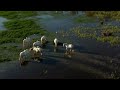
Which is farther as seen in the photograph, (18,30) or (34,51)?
(18,30)

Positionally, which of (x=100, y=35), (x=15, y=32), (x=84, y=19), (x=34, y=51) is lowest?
(x=34, y=51)

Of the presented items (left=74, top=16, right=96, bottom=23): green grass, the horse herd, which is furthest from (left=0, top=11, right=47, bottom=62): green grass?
(left=74, top=16, right=96, bottom=23): green grass

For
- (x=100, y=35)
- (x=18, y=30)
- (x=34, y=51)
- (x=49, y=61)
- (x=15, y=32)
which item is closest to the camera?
(x=49, y=61)

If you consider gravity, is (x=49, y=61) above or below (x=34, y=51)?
below

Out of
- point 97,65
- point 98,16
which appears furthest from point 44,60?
point 98,16

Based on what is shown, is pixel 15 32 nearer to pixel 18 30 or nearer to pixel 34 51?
pixel 18 30

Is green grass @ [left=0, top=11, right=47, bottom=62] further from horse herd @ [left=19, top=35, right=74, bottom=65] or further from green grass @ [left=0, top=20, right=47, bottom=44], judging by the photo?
horse herd @ [left=19, top=35, right=74, bottom=65]

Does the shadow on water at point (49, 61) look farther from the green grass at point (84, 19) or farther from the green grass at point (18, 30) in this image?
the green grass at point (84, 19)

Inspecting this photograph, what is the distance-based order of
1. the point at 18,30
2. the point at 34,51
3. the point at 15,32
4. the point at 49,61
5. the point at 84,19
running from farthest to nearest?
the point at 84,19, the point at 18,30, the point at 15,32, the point at 34,51, the point at 49,61

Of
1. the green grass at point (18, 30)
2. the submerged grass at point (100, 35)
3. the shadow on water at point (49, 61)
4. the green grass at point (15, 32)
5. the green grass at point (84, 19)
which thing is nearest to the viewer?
the shadow on water at point (49, 61)

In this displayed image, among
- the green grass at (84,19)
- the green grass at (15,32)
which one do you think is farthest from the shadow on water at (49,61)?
the green grass at (84,19)

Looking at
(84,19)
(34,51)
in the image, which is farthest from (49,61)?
(84,19)
